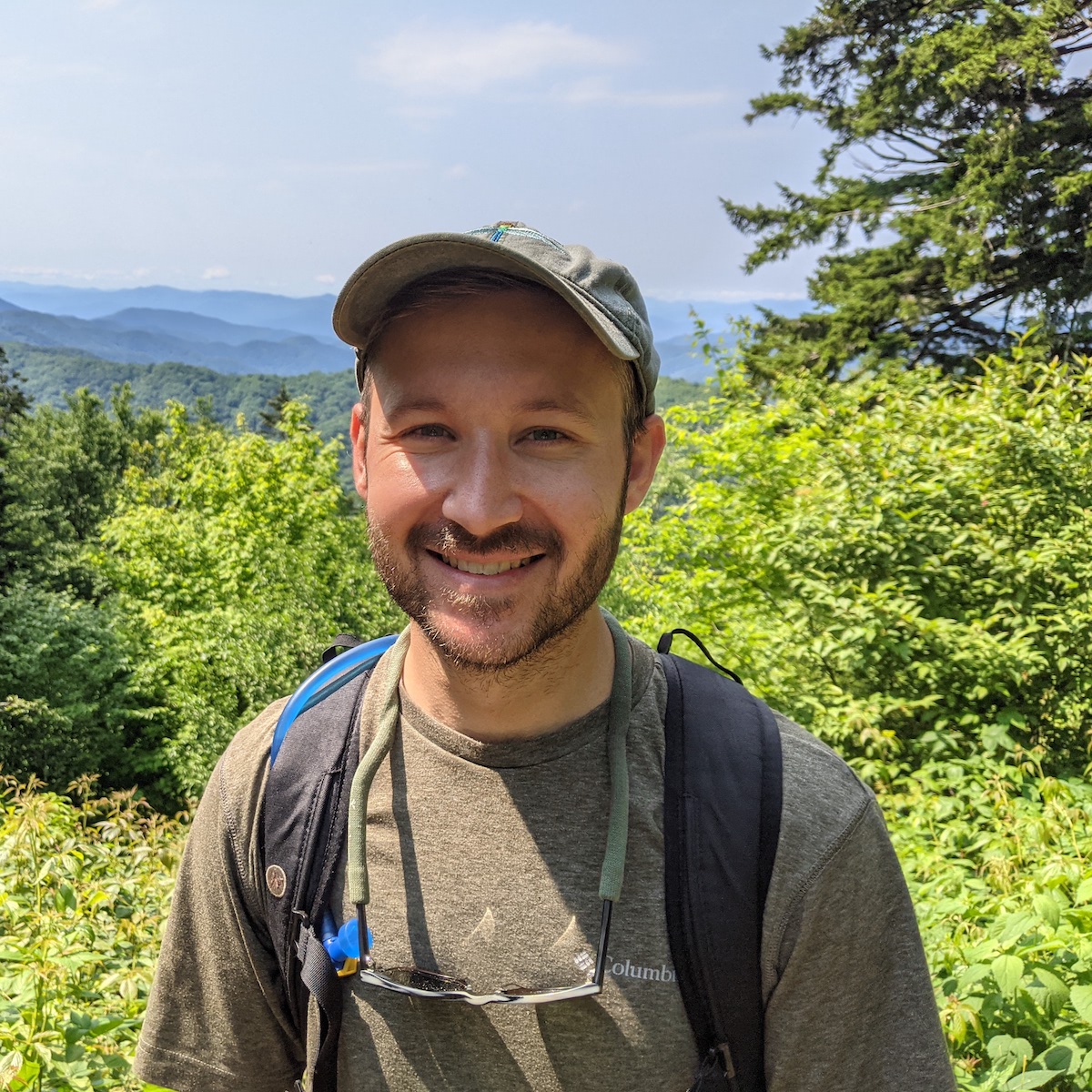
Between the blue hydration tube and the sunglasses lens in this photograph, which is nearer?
the sunglasses lens

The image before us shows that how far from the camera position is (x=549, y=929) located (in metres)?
1.32

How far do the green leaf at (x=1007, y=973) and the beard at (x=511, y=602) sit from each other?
1408mm

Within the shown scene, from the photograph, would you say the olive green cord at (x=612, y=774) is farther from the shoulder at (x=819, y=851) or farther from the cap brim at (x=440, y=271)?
the cap brim at (x=440, y=271)

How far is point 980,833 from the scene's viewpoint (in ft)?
12.9

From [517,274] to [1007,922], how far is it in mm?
2024

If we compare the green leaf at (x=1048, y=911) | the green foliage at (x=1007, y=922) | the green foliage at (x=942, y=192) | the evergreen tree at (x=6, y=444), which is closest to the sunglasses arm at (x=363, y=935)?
the green foliage at (x=1007, y=922)

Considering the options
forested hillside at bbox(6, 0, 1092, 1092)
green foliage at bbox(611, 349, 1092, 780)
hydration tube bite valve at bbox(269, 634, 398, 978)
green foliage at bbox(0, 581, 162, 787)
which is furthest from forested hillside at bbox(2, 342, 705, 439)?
hydration tube bite valve at bbox(269, 634, 398, 978)

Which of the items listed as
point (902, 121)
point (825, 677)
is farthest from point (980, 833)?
point (902, 121)

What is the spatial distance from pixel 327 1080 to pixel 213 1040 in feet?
0.91

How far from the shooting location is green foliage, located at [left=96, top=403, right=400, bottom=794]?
68.0 ft

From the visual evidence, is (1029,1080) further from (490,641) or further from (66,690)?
(66,690)

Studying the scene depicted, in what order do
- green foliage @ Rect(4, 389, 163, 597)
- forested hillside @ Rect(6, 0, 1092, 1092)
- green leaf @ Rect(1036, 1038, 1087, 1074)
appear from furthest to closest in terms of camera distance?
green foliage @ Rect(4, 389, 163, 597) < forested hillside @ Rect(6, 0, 1092, 1092) < green leaf @ Rect(1036, 1038, 1087, 1074)

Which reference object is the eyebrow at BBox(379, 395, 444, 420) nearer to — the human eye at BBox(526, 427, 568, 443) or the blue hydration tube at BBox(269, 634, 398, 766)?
the human eye at BBox(526, 427, 568, 443)

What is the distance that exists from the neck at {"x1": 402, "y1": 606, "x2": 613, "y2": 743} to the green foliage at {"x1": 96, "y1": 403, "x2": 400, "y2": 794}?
1875cm
